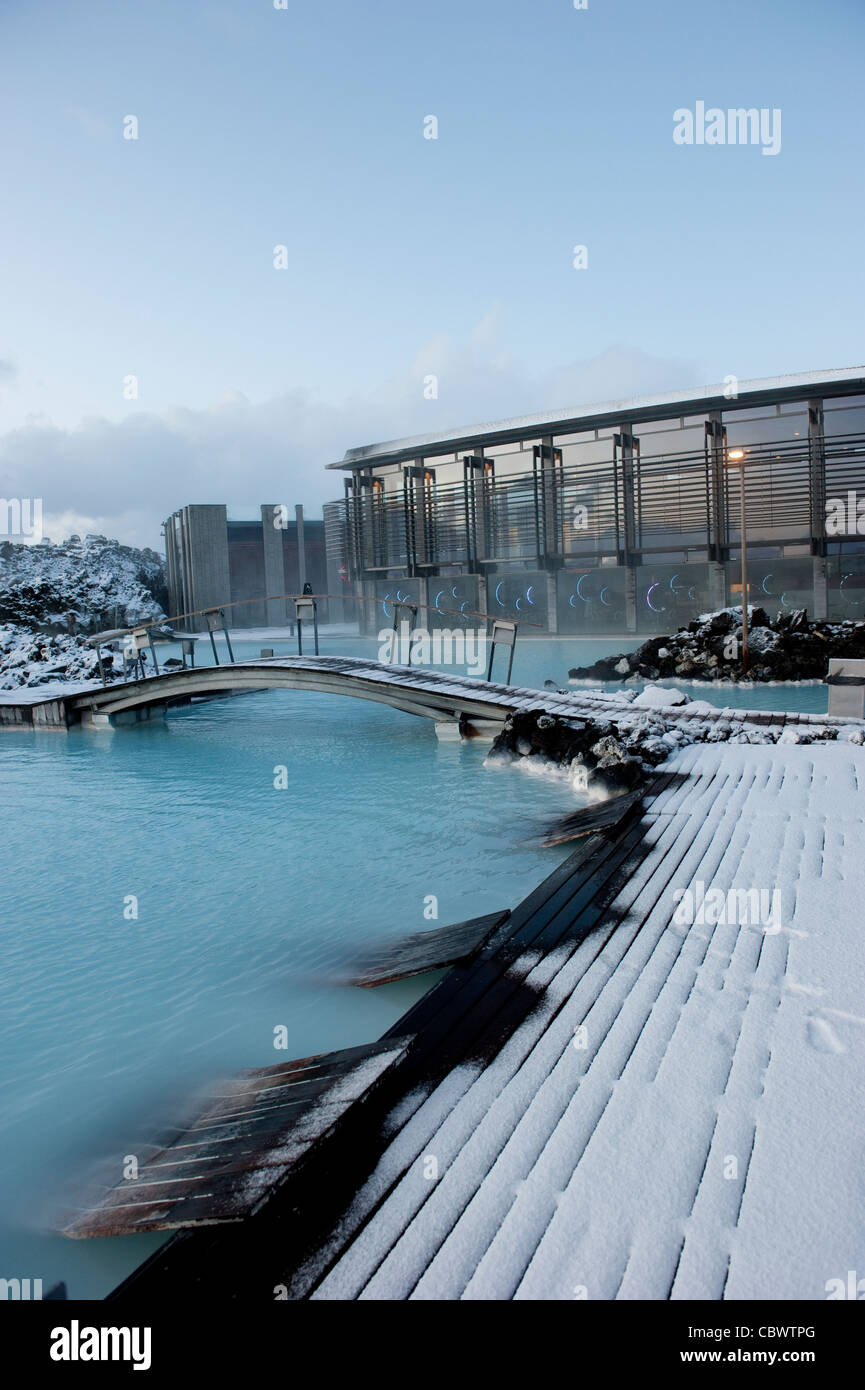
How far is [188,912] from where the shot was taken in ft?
18.8

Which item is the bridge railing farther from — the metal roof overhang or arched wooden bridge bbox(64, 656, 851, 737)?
the metal roof overhang

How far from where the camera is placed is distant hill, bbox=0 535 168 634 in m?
26.9

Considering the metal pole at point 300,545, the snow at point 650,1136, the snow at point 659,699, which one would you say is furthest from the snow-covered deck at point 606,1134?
the metal pole at point 300,545

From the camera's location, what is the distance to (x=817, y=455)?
21.1 m

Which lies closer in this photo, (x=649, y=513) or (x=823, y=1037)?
(x=823, y=1037)

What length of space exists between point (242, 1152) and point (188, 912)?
11.5 ft

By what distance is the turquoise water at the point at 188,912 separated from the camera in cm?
343

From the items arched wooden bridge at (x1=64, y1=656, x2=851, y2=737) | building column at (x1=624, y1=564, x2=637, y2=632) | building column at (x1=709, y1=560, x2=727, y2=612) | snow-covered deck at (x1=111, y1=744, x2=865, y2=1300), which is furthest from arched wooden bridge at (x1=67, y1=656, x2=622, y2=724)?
building column at (x1=624, y1=564, x2=637, y2=632)

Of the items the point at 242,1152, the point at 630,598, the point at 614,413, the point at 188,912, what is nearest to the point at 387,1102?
the point at 242,1152

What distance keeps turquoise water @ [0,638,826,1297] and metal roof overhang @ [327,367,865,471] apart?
52.8 ft

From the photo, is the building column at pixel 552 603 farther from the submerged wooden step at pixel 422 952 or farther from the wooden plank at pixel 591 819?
the submerged wooden step at pixel 422 952

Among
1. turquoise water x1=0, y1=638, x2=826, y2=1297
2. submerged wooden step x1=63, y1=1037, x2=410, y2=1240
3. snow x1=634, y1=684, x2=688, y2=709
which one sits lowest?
turquoise water x1=0, y1=638, x2=826, y2=1297

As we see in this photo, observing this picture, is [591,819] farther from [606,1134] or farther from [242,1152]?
[242,1152]
